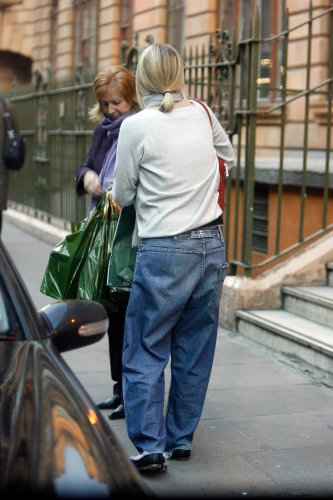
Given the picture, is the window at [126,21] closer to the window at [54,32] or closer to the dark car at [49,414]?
the window at [54,32]

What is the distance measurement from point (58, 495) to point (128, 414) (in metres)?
2.27

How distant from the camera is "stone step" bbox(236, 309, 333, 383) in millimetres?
6402

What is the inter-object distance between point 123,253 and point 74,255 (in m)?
0.48

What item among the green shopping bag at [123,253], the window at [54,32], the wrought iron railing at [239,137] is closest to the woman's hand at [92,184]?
the green shopping bag at [123,253]

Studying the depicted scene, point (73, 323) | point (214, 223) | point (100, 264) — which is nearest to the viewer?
point (73, 323)

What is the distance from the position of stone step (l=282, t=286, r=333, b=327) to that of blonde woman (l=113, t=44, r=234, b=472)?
8.71ft

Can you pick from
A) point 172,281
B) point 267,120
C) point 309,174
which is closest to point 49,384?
point 172,281

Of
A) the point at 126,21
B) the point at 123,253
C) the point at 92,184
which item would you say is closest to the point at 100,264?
the point at 123,253

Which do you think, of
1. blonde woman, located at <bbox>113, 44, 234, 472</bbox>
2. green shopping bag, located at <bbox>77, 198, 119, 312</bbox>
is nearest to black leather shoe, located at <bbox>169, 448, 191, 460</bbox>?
blonde woman, located at <bbox>113, 44, 234, 472</bbox>

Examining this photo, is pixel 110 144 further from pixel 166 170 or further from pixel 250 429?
pixel 250 429

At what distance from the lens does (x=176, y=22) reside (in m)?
18.3

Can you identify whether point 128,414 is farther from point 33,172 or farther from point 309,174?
point 33,172

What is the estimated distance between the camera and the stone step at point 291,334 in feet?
21.0

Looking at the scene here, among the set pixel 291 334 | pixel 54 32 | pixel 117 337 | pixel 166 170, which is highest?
pixel 54 32
